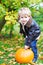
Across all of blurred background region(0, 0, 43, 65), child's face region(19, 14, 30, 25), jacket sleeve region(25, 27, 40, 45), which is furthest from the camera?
blurred background region(0, 0, 43, 65)

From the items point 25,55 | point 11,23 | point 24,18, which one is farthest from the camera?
point 11,23

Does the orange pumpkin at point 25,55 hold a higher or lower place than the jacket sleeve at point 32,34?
lower

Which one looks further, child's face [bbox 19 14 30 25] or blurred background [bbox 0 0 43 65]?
blurred background [bbox 0 0 43 65]

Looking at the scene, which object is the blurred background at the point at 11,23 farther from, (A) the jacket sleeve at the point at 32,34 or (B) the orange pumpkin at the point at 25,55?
(A) the jacket sleeve at the point at 32,34

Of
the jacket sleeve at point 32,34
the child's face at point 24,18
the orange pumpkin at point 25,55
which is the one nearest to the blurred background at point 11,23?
the orange pumpkin at point 25,55

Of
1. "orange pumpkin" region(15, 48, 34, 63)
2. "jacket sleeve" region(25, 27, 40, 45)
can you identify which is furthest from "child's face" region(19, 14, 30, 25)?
"orange pumpkin" region(15, 48, 34, 63)

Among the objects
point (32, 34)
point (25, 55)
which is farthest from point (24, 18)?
point (25, 55)

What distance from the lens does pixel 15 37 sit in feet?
23.8

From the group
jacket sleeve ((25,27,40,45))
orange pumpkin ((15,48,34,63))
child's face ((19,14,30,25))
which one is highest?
child's face ((19,14,30,25))

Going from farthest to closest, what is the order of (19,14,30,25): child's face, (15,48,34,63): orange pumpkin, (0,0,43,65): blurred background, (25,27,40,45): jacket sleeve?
(0,0,43,65): blurred background
(15,48,34,63): orange pumpkin
(25,27,40,45): jacket sleeve
(19,14,30,25): child's face

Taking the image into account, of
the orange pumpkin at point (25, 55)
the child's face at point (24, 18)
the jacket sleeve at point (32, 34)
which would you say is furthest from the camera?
the orange pumpkin at point (25, 55)

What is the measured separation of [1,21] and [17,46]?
1054mm

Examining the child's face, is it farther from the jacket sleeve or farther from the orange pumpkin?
the orange pumpkin

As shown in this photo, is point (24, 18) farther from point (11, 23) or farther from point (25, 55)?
point (11, 23)
